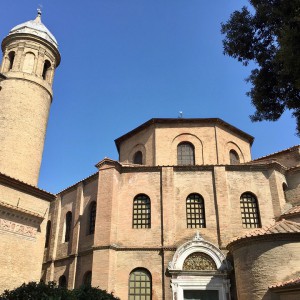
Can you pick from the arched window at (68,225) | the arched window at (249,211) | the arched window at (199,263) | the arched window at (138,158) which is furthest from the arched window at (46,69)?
the arched window at (249,211)

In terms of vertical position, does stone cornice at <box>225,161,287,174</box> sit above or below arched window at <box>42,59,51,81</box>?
below

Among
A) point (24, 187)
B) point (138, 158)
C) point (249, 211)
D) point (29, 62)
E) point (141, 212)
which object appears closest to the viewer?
point (24, 187)

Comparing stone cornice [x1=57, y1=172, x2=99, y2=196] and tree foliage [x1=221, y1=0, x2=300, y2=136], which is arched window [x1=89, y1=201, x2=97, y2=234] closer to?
stone cornice [x1=57, y1=172, x2=99, y2=196]

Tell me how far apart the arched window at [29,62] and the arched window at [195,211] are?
9734mm

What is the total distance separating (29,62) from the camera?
16.8m

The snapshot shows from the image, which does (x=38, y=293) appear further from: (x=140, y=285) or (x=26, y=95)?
(x=26, y=95)

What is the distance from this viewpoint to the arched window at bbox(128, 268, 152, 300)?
14103mm

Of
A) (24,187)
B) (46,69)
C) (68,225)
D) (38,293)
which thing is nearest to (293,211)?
(24,187)

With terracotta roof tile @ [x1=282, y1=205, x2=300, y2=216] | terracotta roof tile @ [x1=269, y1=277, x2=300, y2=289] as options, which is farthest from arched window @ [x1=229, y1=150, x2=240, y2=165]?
terracotta roof tile @ [x1=269, y1=277, x2=300, y2=289]

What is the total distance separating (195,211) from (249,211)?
8.02 ft

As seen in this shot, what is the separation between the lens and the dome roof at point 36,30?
1749 centimetres

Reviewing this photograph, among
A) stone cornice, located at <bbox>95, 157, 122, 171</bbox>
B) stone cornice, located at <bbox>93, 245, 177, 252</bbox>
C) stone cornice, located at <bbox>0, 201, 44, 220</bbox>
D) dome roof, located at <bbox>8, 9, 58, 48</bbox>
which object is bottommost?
stone cornice, located at <bbox>93, 245, 177, 252</bbox>

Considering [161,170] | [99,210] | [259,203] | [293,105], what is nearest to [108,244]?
[99,210]

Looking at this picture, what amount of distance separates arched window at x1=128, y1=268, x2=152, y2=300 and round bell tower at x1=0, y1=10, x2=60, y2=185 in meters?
5.75
